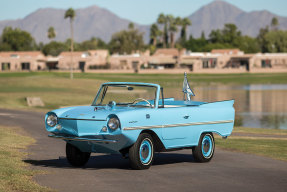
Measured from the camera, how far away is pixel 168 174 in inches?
469

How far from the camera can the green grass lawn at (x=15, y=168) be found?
33.0ft

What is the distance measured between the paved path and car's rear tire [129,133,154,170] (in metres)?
0.16

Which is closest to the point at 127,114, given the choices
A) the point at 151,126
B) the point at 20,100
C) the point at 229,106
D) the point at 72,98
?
the point at 151,126

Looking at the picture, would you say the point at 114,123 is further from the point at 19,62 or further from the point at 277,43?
the point at 277,43

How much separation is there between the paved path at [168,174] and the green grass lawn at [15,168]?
28cm

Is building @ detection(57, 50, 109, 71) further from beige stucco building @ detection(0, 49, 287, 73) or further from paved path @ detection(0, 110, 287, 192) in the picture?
paved path @ detection(0, 110, 287, 192)

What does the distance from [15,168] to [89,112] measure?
1842 millimetres

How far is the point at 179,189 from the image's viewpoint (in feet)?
33.5

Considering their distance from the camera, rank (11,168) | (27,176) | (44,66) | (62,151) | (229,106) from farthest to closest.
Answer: (44,66)
(62,151)
(229,106)
(11,168)
(27,176)

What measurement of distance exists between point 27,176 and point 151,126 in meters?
2.73

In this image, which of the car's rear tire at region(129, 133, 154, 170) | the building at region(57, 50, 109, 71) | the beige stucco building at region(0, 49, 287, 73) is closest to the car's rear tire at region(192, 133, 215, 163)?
the car's rear tire at region(129, 133, 154, 170)

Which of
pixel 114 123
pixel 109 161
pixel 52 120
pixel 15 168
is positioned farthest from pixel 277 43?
pixel 15 168

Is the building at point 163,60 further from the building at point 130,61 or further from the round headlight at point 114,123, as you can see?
the round headlight at point 114,123

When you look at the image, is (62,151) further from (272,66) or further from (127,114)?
(272,66)
